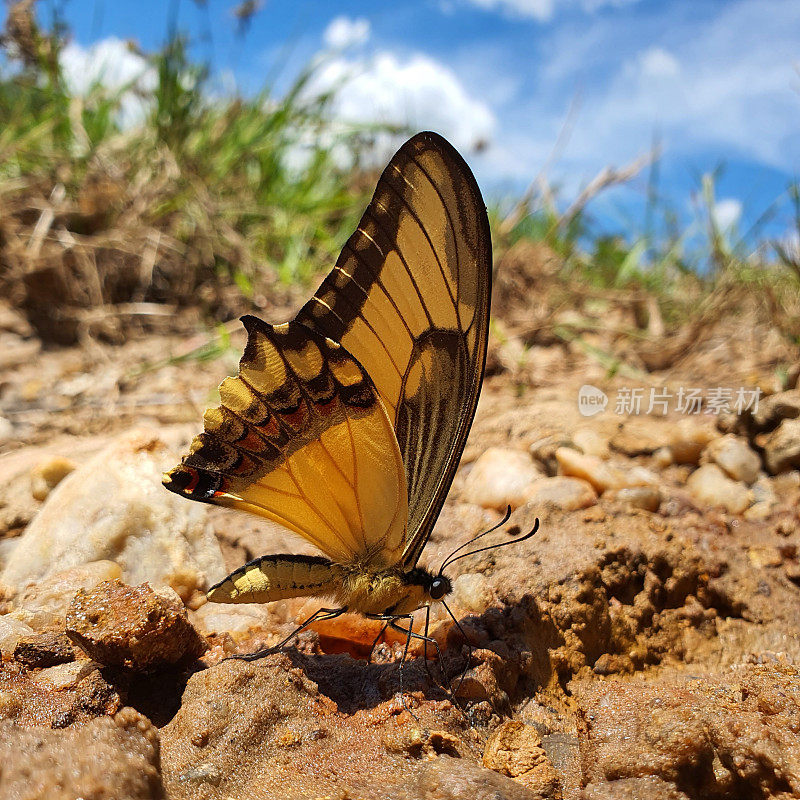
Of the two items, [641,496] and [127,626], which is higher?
[641,496]

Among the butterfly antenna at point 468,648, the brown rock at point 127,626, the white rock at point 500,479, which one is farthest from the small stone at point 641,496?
the brown rock at point 127,626

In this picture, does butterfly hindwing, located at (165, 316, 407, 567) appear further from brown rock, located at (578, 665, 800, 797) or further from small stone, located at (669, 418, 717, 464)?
small stone, located at (669, 418, 717, 464)

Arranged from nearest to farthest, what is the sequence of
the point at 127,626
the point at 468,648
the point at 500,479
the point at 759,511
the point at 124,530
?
the point at 127,626, the point at 468,648, the point at 124,530, the point at 500,479, the point at 759,511

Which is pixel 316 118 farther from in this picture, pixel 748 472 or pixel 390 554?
pixel 390 554

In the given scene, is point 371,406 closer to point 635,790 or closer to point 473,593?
point 473,593

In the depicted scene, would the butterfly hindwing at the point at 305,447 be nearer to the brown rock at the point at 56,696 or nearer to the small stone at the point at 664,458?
the brown rock at the point at 56,696

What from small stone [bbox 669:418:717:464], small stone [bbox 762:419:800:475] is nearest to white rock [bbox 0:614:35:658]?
small stone [bbox 669:418:717:464]

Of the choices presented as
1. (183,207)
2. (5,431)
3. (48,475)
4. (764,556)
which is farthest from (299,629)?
(183,207)
